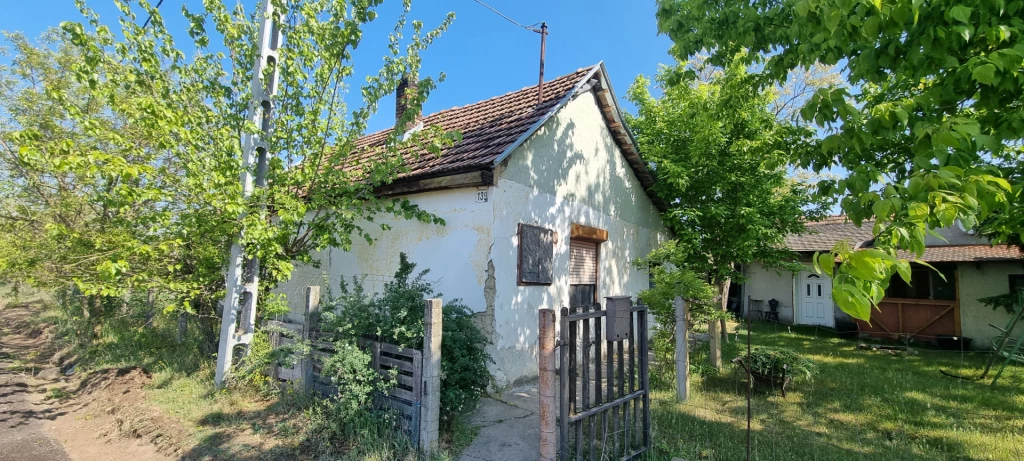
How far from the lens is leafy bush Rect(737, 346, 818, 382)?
21.5 feet

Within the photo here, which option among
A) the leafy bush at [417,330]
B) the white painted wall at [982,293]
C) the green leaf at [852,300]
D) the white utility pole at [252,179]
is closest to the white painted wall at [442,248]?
the leafy bush at [417,330]

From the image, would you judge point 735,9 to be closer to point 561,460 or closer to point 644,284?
point 561,460

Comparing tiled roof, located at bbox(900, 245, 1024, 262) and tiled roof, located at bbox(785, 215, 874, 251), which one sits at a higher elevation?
tiled roof, located at bbox(785, 215, 874, 251)

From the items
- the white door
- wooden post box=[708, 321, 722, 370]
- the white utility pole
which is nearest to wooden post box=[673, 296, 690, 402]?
wooden post box=[708, 321, 722, 370]

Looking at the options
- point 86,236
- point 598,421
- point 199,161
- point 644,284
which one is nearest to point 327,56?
point 199,161

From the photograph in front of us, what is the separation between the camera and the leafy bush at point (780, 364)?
654 cm

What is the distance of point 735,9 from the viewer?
491 cm

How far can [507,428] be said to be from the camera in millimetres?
5172

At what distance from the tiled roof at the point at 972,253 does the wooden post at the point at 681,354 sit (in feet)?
32.2

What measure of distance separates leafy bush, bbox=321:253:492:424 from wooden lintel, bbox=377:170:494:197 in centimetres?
171

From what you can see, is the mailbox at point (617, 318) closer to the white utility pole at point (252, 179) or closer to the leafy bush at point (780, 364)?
the leafy bush at point (780, 364)

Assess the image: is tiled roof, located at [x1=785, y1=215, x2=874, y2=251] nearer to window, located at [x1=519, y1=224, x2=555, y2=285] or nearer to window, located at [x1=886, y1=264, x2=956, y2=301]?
window, located at [x1=886, y1=264, x2=956, y2=301]

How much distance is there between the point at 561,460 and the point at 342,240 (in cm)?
444

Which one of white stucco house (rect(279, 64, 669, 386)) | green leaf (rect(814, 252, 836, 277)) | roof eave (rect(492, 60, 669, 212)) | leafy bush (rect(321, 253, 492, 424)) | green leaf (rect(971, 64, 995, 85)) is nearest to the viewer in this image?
green leaf (rect(814, 252, 836, 277))
